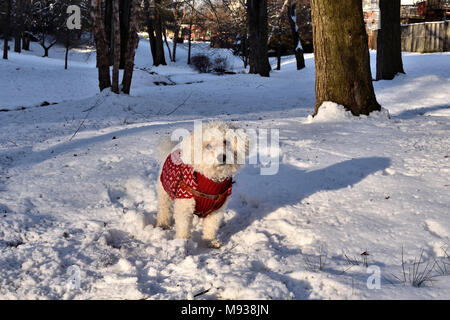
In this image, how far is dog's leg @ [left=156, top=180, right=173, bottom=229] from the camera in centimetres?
434

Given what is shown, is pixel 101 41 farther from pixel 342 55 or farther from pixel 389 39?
pixel 389 39

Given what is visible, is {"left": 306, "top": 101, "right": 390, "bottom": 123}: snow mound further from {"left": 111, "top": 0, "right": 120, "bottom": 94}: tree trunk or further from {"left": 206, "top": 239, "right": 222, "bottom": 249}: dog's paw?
{"left": 111, "top": 0, "right": 120, "bottom": 94}: tree trunk

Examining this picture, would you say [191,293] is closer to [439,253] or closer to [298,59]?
[439,253]

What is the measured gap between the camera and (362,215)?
4.30 metres

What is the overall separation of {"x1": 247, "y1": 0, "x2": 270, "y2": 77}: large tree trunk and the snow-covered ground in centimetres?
1511

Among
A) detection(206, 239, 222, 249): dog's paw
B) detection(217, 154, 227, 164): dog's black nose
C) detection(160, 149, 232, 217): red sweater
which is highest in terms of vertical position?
detection(217, 154, 227, 164): dog's black nose

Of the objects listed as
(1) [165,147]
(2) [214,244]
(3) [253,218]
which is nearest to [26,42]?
(1) [165,147]

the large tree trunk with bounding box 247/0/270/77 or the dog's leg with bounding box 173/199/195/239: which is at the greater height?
the large tree trunk with bounding box 247/0/270/77

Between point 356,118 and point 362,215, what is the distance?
4.04m

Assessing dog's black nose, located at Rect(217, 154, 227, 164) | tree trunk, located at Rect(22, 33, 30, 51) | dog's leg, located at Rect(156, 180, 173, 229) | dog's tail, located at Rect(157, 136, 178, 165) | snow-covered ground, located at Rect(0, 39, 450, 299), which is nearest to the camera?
snow-covered ground, located at Rect(0, 39, 450, 299)

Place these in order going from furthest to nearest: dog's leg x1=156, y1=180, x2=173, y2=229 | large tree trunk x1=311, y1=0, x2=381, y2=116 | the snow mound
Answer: the snow mound → large tree trunk x1=311, y1=0, x2=381, y2=116 → dog's leg x1=156, y1=180, x2=173, y2=229

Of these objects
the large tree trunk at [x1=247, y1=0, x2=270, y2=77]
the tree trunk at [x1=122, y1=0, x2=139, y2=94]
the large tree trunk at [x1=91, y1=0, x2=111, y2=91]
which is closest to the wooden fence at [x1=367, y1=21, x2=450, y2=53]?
the large tree trunk at [x1=247, y1=0, x2=270, y2=77]

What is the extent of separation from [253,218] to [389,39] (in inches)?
505
